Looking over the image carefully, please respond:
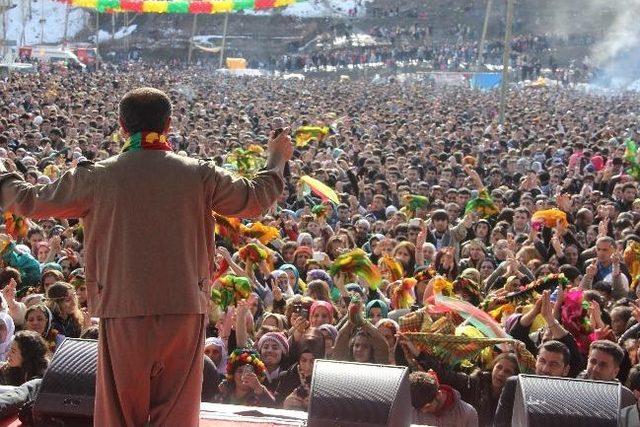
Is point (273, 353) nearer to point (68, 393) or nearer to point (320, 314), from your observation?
point (320, 314)

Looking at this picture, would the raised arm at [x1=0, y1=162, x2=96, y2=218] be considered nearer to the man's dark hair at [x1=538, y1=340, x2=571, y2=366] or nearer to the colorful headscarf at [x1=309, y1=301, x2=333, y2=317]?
the man's dark hair at [x1=538, y1=340, x2=571, y2=366]

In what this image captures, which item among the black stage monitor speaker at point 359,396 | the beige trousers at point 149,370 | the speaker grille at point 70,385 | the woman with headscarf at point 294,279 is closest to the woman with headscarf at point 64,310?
the speaker grille at point 70,385

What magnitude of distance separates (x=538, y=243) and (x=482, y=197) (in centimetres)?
217

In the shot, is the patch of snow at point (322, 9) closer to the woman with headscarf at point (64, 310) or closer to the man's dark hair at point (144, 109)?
the woman with headscarf at point (64, 310)

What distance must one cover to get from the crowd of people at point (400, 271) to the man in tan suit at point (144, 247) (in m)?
0.10

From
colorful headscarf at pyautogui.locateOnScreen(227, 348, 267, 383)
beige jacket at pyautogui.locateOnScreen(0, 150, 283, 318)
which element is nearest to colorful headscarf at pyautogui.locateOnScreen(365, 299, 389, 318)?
colorful headscarf at pyautogui.locateOnScreen(227, 348, 267, 383)

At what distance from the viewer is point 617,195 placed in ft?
42.9

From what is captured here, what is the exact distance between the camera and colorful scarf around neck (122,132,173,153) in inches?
158

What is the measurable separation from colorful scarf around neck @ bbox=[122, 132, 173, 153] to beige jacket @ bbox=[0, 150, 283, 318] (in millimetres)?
24

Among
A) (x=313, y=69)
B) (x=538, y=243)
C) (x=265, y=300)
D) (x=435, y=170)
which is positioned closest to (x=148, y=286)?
(x=265, y=300)

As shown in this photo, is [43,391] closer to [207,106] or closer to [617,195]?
[617,195]

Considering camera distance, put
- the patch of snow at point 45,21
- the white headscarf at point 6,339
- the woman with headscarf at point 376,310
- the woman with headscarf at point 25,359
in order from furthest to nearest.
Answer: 1. the patch of snow at point 45,21
2. the woman with headscarf at point 376,310
3. the white headscarf at point 6,339
4. the woman with headscarf at point 25,359

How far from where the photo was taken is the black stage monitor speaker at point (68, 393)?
4.94 metres

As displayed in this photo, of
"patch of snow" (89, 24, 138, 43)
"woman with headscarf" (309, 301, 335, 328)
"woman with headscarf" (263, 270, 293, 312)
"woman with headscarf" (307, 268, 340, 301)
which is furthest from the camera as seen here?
"patch of snow" (89, 24, 138, 43)
